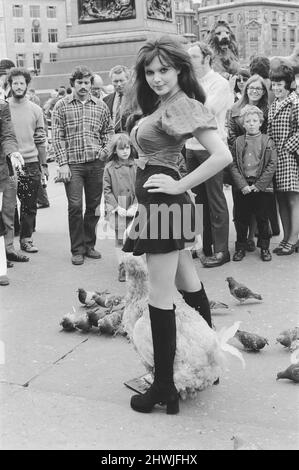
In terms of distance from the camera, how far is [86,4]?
21.3 m

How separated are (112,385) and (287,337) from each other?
4.14ft

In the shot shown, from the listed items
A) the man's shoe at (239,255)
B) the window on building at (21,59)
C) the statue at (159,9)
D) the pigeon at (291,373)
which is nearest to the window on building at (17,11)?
the window on building at (21,59)

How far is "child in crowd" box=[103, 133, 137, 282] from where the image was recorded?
6.77m

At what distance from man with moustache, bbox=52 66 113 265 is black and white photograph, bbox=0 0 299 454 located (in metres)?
0.02

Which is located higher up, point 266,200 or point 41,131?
point 41,131

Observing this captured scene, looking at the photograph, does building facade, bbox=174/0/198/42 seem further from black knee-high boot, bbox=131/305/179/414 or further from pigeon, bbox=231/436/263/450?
pigeon, bbox=231/436/263/450

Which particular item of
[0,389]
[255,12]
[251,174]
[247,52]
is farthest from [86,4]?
[255,12]

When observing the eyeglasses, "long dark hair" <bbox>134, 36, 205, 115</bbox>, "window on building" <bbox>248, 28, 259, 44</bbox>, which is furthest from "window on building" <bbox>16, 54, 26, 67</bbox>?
"long dark hair" <bbox>134, 36, 205, 115</bbox>

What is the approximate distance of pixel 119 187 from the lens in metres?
6.84

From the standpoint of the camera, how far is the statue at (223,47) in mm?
8328

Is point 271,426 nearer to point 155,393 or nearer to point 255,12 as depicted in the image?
point 155,393

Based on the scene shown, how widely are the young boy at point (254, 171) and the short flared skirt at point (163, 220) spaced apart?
380 centimetres

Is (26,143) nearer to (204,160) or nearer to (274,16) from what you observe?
(204,160)

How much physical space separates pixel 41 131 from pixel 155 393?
17.3 feet
